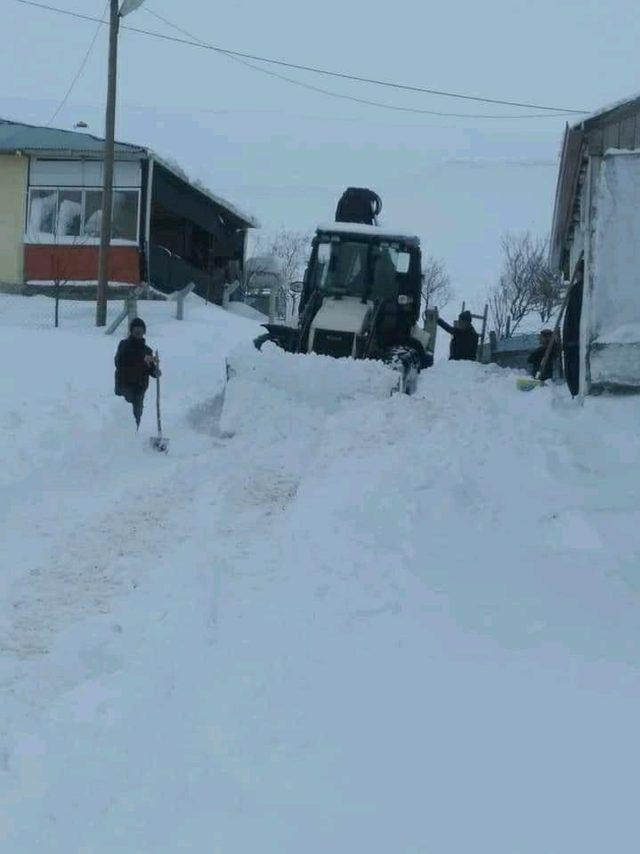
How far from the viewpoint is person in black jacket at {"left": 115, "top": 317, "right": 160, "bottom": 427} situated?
50.3 ft

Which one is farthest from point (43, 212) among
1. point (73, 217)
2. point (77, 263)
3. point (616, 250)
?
point (616, 250)

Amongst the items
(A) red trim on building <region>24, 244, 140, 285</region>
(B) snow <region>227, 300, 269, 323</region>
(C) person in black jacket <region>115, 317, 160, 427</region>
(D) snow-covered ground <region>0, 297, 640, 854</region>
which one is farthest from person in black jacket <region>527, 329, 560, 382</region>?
(B) snow <region>227, 300, 269, 323</region>

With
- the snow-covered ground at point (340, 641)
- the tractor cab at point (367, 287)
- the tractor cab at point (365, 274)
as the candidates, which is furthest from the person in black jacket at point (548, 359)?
the snow-covered ground at point (340, 641)

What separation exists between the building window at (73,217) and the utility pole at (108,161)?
5.13 m

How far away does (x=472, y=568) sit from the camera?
8.36 m

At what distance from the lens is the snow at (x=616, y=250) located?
12844 mm

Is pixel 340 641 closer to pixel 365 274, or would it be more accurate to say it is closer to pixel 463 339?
pixel 365 274

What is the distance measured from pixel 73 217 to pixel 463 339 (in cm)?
1334

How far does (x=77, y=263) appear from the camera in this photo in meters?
30.6

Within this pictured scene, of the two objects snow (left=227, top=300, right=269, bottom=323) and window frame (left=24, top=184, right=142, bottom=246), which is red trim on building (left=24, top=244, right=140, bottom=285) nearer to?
window frame (left=24, top=184, right=142, bottom=246)

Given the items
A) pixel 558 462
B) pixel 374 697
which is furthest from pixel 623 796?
pixel 558 462

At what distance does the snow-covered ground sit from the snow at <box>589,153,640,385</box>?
3.26 feet

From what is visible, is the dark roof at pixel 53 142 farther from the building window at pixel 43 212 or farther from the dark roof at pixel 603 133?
the dark roof at pixel 603 133

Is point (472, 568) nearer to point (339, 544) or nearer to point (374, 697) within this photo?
point (339, 544)
